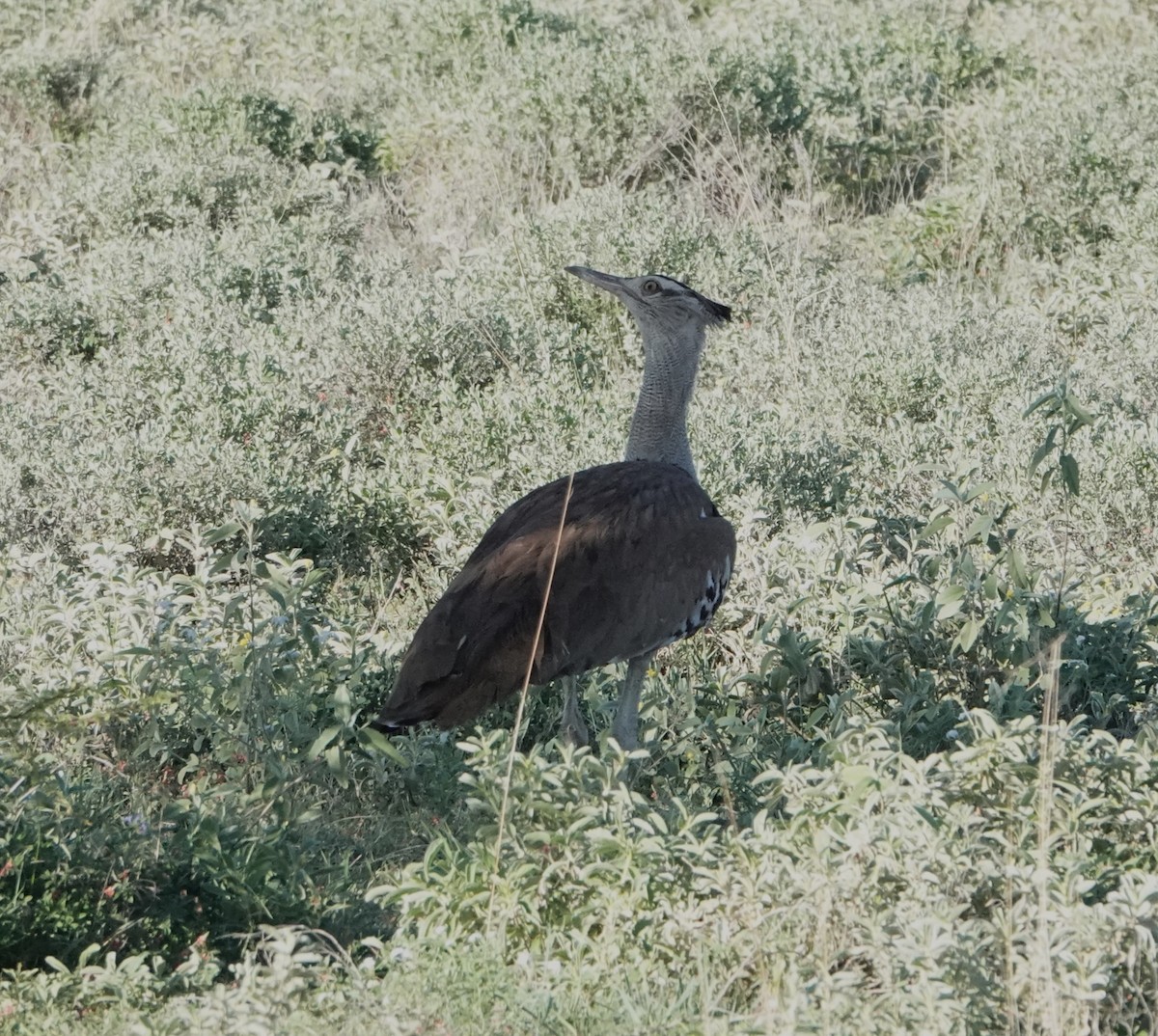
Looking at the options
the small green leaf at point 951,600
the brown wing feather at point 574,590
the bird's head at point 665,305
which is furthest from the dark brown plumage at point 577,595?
the small green leaf at point 951,600

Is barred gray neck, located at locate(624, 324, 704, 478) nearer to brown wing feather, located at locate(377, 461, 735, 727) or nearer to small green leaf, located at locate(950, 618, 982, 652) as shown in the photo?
brown wing feather, located at locate(377, 461, 735, 727)

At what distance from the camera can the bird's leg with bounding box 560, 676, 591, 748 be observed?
4398mm

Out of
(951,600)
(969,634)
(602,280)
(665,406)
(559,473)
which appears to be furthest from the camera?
(559,473)

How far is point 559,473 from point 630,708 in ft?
5.05

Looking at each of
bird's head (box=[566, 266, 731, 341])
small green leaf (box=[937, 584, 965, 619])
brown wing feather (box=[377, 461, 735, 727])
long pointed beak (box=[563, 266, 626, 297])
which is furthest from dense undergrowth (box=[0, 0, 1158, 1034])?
long pointed beak (box=[563, 266, 626, 297])

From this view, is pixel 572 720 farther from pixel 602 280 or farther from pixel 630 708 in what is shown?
pixel 602 280

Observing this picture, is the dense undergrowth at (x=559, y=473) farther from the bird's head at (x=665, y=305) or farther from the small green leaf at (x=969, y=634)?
the bird's head at (x=665, y=305)

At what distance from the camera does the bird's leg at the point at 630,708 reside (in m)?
4.28

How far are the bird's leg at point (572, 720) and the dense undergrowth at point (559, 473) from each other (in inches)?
3.4

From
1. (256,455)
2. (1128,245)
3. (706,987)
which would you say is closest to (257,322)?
(256,455)

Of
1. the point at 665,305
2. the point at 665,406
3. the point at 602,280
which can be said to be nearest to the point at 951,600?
the point at 665,406

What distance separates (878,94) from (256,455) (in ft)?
16.6

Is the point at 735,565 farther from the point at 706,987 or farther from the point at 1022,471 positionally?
the point at 706,987

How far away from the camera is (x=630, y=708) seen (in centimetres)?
432
